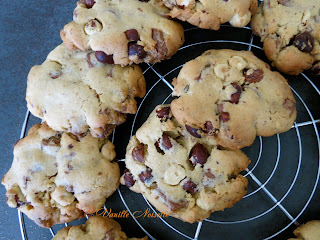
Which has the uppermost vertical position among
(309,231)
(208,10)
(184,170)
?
(208,10)

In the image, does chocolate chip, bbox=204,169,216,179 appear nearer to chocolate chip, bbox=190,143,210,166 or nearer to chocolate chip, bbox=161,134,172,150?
chocolate chip, bbox=190,143,210,166

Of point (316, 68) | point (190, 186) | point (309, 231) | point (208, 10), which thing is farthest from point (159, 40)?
point (309, 231)

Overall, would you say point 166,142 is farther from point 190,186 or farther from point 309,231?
point 309,231

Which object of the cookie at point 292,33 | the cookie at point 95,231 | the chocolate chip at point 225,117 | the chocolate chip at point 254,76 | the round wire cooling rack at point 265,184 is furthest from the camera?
the round wire cooling rack at point 265,184

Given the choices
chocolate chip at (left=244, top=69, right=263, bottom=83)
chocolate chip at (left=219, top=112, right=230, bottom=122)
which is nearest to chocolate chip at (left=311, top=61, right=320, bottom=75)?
chocolate chip at (left=244, top=69, right=263, bottom=83)

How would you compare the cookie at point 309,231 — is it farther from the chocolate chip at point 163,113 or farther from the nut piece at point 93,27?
the nut piece at point 93,27

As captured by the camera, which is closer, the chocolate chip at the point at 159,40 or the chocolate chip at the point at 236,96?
the chocolate chip at the point at 236,96

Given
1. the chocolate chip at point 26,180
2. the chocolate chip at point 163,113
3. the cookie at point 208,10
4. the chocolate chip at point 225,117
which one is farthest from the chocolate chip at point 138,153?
the cookie at point 208,10
